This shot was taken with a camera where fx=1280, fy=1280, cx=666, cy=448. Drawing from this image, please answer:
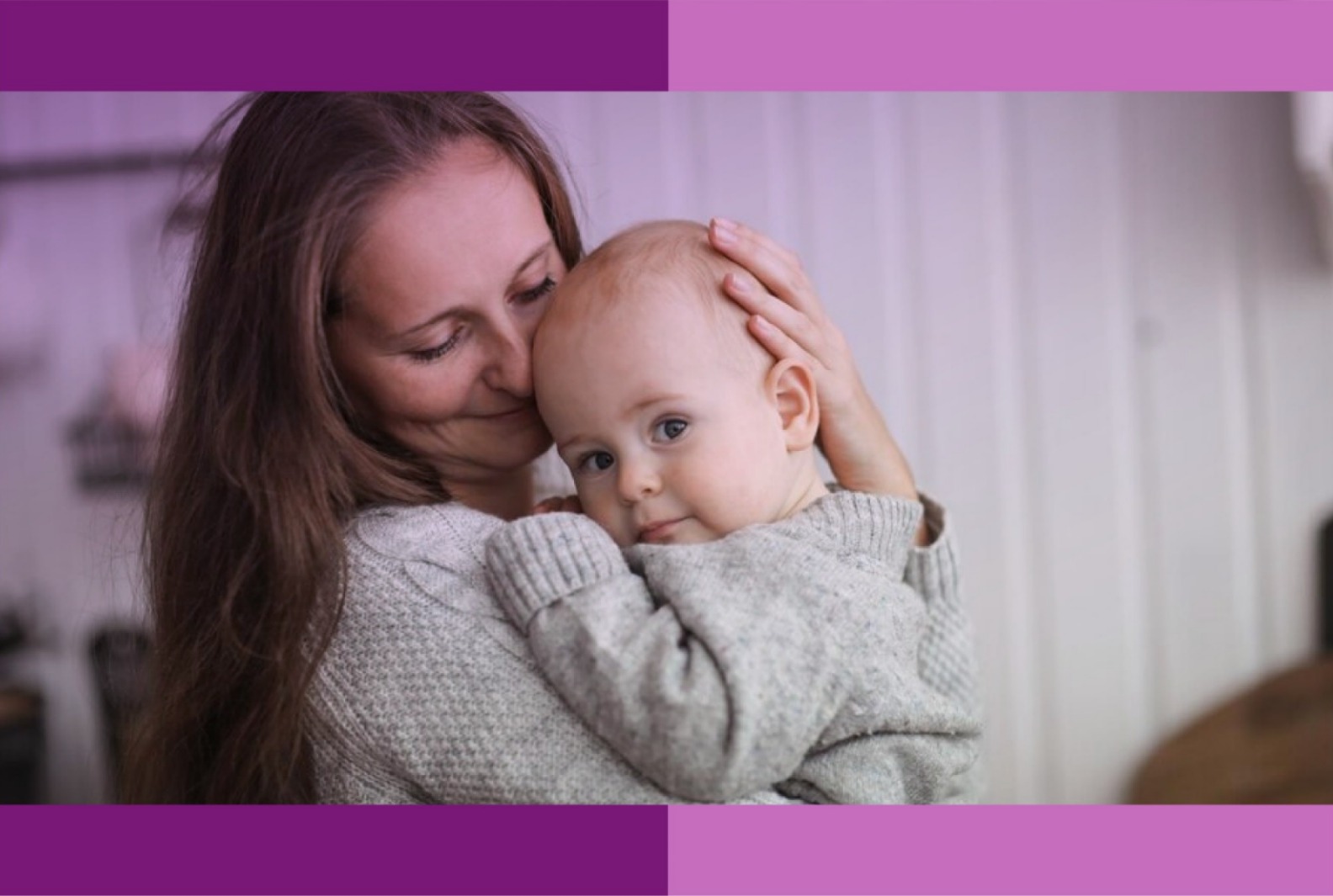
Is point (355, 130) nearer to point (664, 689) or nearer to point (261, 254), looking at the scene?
point (261, 254)

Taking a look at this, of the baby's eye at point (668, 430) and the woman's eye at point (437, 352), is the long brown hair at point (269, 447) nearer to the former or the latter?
the woman's eye at point (437, 352)

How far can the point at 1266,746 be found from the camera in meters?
1.63

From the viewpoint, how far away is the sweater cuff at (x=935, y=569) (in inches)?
37.5

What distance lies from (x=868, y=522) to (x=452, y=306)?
31 cm

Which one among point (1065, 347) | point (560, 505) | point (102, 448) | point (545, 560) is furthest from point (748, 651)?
point (102, 448)

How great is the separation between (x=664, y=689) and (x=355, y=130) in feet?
1.44

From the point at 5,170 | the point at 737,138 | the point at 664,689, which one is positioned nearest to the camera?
the point at 664,689

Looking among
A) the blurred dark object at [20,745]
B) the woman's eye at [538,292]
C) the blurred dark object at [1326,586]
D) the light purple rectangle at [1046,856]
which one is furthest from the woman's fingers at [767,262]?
the blurred dark object at [20,745]

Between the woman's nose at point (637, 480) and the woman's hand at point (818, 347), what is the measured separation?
120mm

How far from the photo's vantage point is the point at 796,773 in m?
0.81

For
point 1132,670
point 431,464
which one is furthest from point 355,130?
point 1132,670

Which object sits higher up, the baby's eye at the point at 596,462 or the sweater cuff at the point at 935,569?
the baby's eye at the point at 596,462

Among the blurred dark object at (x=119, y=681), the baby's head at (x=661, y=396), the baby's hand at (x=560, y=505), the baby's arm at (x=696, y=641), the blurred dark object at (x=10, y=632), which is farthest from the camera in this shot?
the blurred dark object at (x=10, y=632)

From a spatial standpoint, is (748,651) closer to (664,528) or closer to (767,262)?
(664,528)
